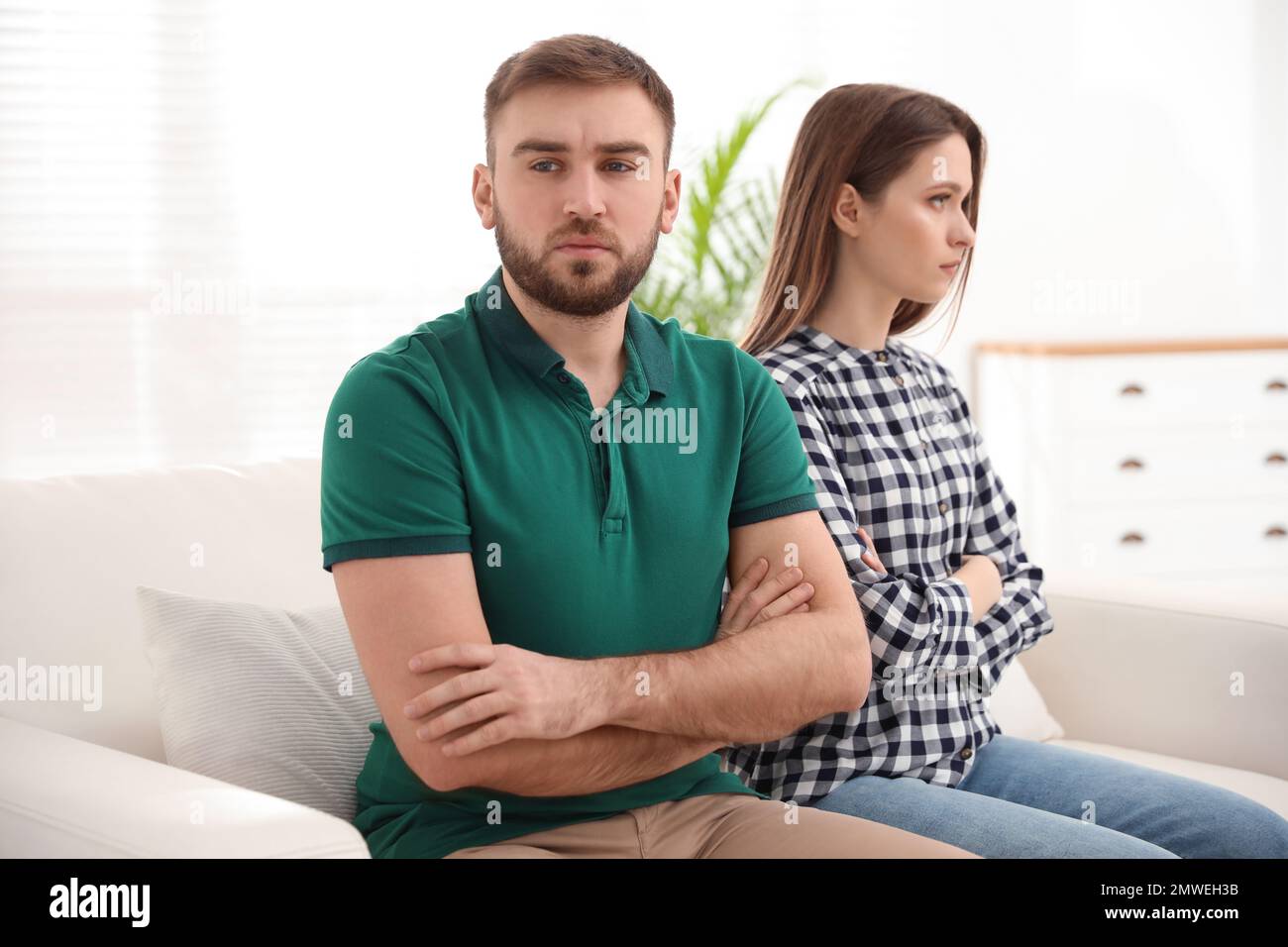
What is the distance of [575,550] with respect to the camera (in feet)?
4.26

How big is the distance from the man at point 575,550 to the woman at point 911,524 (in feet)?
0.51

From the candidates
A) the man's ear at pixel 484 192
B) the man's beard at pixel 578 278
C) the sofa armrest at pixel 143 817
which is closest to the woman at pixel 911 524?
the man's beard at pixel 578 278

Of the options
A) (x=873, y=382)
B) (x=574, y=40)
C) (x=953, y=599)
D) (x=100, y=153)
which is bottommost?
(x=953, y=599)

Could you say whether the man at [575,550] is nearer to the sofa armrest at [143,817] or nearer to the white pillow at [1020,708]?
the sofa armrest at [143,817]

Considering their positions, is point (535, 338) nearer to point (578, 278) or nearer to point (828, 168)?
point (578, 278)

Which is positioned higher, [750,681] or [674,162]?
[674,162]

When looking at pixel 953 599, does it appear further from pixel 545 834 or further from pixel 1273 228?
pixel 1273 228

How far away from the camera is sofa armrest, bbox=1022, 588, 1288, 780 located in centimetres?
188

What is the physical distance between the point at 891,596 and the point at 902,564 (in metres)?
0.12

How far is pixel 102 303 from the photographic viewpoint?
3.36 meters

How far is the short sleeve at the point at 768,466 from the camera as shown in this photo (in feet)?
4.76

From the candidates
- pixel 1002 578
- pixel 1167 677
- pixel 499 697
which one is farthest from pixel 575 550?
pixel 1167 677
